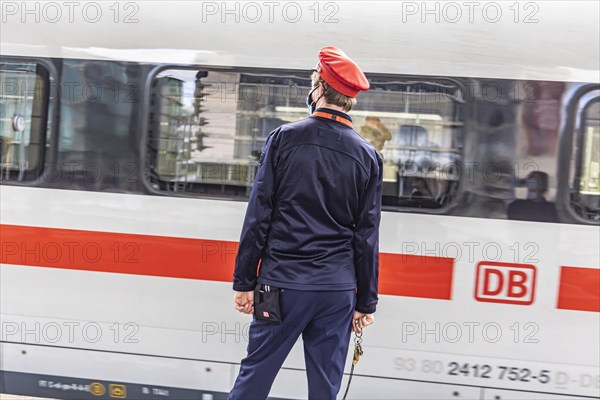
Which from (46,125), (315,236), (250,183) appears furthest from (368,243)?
(46,125)

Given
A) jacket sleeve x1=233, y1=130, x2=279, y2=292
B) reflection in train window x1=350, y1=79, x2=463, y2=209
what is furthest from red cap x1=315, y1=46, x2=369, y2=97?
reflection in train window x1=350, y1=79, x2=463, y2=209

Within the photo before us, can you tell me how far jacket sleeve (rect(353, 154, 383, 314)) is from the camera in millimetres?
2928

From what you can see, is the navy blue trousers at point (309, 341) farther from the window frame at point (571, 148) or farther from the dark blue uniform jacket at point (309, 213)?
the window frame at point (571, 148)

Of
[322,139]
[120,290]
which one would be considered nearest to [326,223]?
[322,139]

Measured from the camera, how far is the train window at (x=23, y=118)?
4012mm

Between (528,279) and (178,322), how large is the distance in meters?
2.05

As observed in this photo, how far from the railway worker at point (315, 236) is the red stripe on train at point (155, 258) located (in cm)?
83

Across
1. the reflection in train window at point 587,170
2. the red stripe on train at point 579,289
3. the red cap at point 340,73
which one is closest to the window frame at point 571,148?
the reflection in train window at point 587,170

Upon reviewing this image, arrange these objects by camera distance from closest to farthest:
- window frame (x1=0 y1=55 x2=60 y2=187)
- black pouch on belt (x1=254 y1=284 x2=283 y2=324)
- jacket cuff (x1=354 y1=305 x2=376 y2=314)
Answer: black pouch on belt (x1=254 y1=284 x2=283 y2=324) < jacket cuff (x1=354 y1=305 x2=376 y2=314) < window frame (x1=0 y1=55 x2=60 y2=187)

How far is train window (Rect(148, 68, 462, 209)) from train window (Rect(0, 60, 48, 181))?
2.35 feet

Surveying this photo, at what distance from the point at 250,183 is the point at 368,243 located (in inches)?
45.6

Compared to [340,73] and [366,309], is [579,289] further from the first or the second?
[340,73]

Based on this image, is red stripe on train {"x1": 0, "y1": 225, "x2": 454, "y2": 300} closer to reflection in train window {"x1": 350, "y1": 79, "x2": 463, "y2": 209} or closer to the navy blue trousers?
reflection in train window {"x1": 350, "y1": 79, "x2": 463, "y2": 209}

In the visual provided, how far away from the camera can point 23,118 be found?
4039 millimetres
